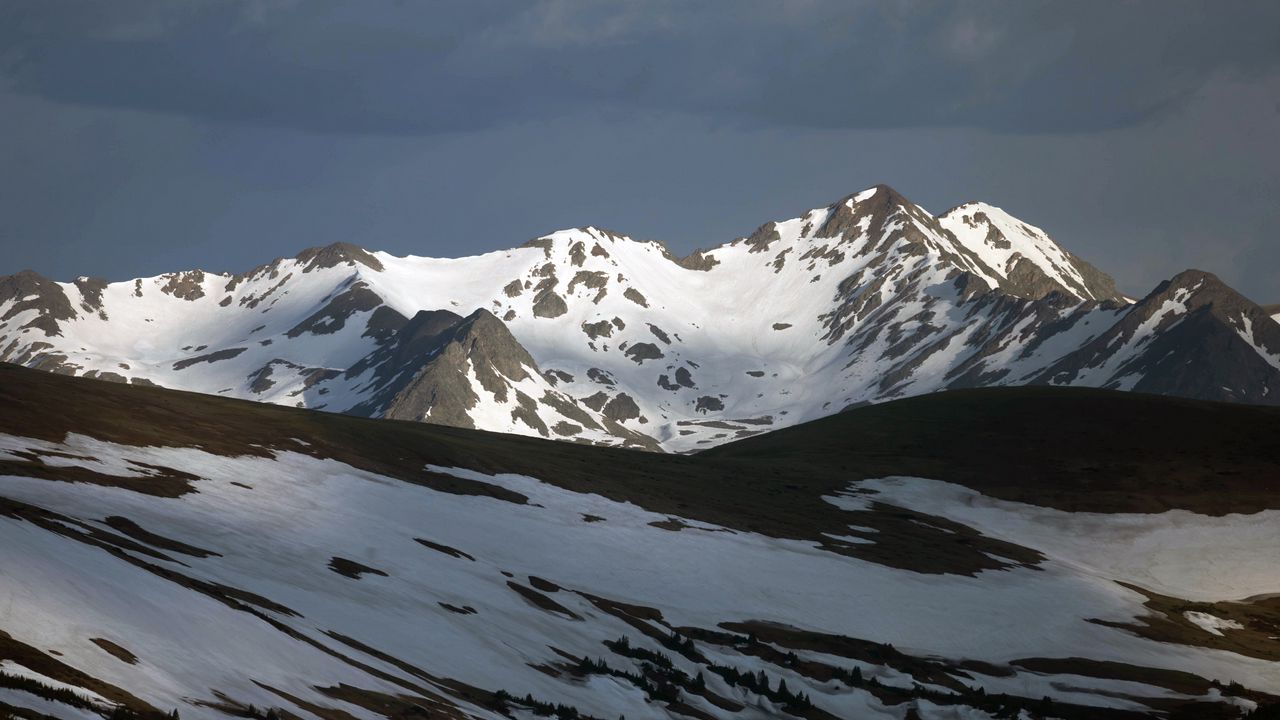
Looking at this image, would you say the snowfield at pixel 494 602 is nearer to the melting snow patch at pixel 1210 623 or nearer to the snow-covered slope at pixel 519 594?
the snow-covered slope at pixel 519 594

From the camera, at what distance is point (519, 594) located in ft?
178

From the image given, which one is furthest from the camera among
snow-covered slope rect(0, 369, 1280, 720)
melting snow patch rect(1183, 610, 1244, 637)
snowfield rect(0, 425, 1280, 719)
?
melting snow patch rect(1183, 610, 1244, 637)

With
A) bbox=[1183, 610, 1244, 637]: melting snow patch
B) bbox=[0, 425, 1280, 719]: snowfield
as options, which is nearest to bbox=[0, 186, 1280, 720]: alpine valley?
bbox=[0, 425, 1280, 719]: snowfield

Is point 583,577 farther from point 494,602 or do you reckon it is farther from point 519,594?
point 494,602

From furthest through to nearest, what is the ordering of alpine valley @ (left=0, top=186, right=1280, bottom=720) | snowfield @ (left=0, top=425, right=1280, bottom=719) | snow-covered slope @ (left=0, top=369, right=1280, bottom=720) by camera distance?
alpine valley @ (left=0, top=186, right=1280, bottom=720) → snow-covered slope @ (left=0, top=369, right=1280, bottom=720) → snowfield @ (left=0, top=425, right=1280, bottom=719)

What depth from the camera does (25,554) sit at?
105 ft

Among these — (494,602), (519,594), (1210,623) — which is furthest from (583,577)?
(1210,623)

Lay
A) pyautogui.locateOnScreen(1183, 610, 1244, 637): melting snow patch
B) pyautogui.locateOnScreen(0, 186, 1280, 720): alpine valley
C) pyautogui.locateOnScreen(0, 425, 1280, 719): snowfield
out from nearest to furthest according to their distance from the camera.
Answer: pyautogui.locateOnScreen(0, 425, 1280, 719): snowfield < pyautogui.locateOnScreen(0, 186, 1280, 720): alpine valley < pyautogui.locateOnScreen(1183, 610, 1244, 637): melting snow patch

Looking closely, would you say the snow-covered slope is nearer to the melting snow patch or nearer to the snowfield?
the snowfield

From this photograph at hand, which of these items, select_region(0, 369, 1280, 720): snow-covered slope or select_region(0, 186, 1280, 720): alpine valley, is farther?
select_region(0, 186, 1280, 720): alpine valley

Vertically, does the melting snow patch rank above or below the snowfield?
above

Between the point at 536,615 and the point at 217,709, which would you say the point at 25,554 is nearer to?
the point at 217,709

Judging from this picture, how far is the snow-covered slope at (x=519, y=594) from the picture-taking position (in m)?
32.1

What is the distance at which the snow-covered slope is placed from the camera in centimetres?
3206
